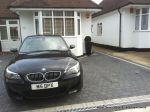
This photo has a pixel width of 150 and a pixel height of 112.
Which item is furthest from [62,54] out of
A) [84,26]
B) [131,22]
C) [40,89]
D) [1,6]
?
[1,6]

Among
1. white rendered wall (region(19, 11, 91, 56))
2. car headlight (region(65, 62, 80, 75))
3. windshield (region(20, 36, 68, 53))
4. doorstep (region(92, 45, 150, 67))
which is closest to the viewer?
car headlight (region(65, 62, 80, 75))

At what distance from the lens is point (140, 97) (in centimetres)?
476

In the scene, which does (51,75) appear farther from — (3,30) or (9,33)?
(3,30)

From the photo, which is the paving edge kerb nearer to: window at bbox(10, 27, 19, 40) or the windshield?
the windshield

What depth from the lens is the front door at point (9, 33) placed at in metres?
16.2

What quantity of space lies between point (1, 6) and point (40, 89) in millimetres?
15402

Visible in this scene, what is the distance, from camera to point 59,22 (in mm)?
11461

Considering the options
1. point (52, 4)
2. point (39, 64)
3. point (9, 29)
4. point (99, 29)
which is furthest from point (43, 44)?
point (99, 29)

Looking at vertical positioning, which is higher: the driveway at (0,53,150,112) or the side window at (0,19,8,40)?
the side window at (0,19,8,40)

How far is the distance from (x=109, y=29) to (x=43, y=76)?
13768mm

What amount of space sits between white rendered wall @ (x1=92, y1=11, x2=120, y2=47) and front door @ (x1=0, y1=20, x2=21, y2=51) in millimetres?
8204

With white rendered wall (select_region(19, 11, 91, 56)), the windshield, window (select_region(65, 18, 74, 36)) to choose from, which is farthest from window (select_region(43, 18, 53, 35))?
the windshield

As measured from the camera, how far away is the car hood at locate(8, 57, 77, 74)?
13.7 feet

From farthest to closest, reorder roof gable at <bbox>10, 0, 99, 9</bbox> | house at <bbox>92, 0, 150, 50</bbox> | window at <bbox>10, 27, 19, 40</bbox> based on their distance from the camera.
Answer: window at <bbox>10, 27, 19, 40</bbox> < house at <bbox>92, 0, 150, 50</bbox> < roof gable at <bbox>10, 0, 99, 9</bbox>
